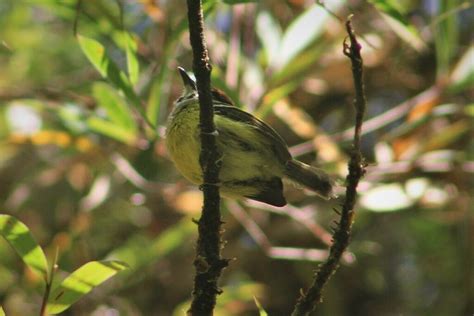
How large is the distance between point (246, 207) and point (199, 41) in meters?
2.60

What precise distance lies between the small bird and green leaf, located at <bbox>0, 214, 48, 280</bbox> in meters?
0.62

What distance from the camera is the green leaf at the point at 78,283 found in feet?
7.42

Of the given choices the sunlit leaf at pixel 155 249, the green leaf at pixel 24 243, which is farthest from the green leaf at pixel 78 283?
the sunlit leaf at pixel 155 249

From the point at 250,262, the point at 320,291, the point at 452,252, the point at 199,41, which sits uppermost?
the point at 452,252

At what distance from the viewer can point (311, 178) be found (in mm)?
2840

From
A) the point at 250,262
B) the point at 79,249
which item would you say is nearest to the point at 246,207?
the point at 250,262

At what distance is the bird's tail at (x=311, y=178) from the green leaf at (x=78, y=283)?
0.80 metres

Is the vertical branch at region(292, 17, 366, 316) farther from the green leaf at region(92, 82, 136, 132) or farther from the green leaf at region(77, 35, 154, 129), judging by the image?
the green leaf at region(92, 82, 136, 132)

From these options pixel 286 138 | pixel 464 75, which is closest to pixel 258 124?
pixel 464 75

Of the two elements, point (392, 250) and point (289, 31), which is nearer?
point (289, 31)

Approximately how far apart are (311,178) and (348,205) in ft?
2.80

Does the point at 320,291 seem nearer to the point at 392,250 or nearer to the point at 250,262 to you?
the point at 250,262

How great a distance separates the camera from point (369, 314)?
5102 mm

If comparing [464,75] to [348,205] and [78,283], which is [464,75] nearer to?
[348,205]
